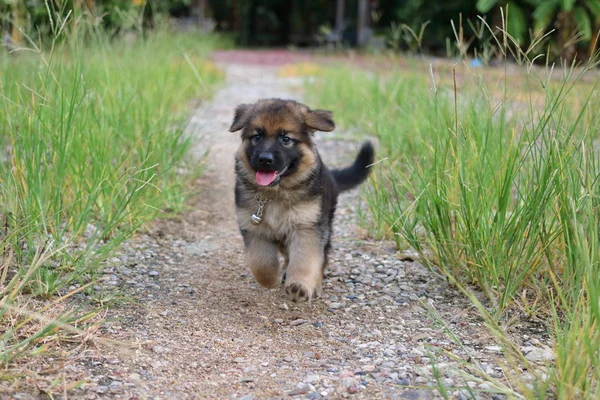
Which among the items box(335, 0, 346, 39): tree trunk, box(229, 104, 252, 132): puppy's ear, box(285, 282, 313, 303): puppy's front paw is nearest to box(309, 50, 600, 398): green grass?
box(285, 282, 313, 303): puppy's front paw

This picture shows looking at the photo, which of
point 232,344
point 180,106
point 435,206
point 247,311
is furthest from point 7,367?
point 180,106

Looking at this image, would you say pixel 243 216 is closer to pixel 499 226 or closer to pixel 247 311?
pixel 247 311

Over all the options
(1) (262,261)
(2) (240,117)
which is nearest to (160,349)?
(1) (262,261)

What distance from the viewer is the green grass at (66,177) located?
2884 millimetres

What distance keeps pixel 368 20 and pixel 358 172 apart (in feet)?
59.1

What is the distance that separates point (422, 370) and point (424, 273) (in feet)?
3.68

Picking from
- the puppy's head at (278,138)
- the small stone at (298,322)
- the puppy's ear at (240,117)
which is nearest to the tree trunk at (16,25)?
the puppy's ear at (240,117)

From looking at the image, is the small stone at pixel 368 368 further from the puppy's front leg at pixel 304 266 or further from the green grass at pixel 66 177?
the green grass at pixel 66 177

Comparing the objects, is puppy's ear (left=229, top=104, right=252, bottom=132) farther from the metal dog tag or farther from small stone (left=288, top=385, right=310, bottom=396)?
small stone (left=288, top=385, right=310, bottom=396)

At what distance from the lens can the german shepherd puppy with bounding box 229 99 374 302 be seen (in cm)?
334

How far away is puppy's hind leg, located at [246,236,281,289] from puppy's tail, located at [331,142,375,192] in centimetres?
83

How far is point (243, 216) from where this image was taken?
3.47 meters

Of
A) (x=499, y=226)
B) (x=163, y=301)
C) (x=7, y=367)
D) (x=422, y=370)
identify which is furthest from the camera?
(x=163, y=301)

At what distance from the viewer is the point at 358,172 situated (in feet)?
13.4
